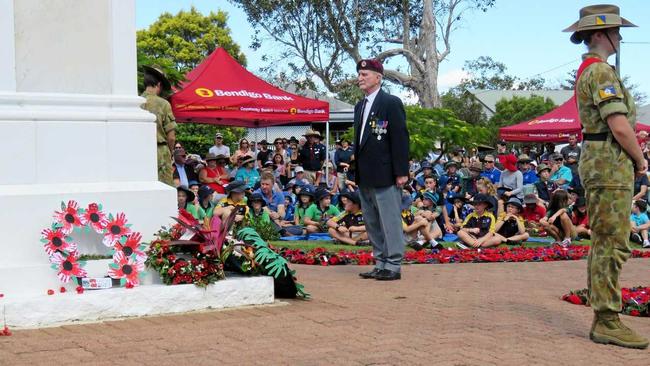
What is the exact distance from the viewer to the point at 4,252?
623 centimetres

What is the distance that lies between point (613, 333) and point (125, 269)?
3.62 meters

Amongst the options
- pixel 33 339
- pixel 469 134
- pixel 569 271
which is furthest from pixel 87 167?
pixel 469 134

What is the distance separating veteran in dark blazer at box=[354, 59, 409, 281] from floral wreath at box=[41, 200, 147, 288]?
305 centimetres

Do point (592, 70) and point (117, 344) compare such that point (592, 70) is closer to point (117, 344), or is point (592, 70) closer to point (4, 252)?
point (117, 344)

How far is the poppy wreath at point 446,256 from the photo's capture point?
10875 mm

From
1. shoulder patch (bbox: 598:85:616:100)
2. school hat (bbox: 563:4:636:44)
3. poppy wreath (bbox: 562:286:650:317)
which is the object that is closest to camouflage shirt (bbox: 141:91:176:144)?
poppy wreath (bbox: 562:286:650:317)

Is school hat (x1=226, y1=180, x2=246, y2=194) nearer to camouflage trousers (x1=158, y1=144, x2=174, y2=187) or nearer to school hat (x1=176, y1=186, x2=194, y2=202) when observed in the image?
school hat (x1=176, y1=186, x2=194, y2=202)

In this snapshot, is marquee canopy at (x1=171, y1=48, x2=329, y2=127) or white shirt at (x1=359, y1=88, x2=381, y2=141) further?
marquee canopy at (x1=171, y1=48, x2=329, y2=127)

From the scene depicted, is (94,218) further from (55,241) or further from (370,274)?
(370,274)

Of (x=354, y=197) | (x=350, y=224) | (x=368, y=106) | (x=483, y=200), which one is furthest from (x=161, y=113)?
(x=483, y=200)

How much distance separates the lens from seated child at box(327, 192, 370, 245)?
47.3 feet

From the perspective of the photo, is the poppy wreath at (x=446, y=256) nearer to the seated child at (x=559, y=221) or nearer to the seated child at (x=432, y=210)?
the seated child at (x=432, y=210)

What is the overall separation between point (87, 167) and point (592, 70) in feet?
13.0

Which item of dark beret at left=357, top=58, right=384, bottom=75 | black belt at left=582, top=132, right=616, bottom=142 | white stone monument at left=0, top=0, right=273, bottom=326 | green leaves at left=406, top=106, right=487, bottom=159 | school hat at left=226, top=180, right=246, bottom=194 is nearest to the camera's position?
black belt at left=582, top=132, right=616, bottom=142
